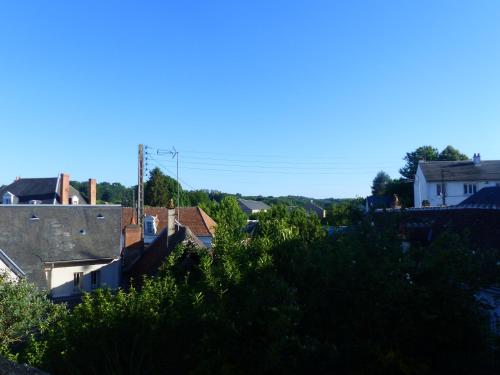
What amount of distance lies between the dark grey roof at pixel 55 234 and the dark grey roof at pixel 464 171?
33083 mm

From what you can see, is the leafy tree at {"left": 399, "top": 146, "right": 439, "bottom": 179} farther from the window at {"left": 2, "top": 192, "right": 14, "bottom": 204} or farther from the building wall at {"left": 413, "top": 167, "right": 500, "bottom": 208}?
the window at {"left": 2, "top": 192, "right": 14, "bottom": 204}

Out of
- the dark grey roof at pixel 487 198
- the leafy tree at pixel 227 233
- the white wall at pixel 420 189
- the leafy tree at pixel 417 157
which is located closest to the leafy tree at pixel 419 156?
the leafy tree at pixel 417 157

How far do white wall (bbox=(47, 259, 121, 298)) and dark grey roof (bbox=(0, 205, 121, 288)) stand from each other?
0.54 meters

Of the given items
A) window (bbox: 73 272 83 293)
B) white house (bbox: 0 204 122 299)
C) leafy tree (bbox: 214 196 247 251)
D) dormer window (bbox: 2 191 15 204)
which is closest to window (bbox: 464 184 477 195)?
white house (bbox: 0 204 122 299)

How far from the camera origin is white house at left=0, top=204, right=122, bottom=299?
77.3 ft

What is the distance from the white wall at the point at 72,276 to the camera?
77.8 ft

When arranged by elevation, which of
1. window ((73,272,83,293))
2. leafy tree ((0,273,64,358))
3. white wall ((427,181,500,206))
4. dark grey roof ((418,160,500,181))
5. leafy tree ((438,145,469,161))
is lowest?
window ((73,272,83,293))

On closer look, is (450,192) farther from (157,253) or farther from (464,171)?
(157,253)

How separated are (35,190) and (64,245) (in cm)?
2511

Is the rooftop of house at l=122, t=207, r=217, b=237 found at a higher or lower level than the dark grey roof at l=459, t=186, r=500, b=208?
lower

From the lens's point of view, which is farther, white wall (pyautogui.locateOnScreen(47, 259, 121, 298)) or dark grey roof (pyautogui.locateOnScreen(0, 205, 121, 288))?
white wall (pyautogui.locateOnScreen(47, 259, 121, 298))

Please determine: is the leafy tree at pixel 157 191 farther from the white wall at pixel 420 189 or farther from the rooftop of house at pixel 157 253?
the rooftop of house at pixel 157 253

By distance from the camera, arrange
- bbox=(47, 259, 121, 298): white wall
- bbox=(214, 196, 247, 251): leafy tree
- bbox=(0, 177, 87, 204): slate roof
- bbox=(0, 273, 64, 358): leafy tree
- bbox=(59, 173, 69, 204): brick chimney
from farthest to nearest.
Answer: bbox=(0, 177, 87, 204): slate roof
bbox=(59, 173, 69, 204): brick chimney
bbox=(47, 259, 121, 298): white wall
bbox=(0, 273, 64, 358): leafy tree
bbox=(214, 196, 247, 251): leafy tree

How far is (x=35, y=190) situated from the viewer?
4697cm
